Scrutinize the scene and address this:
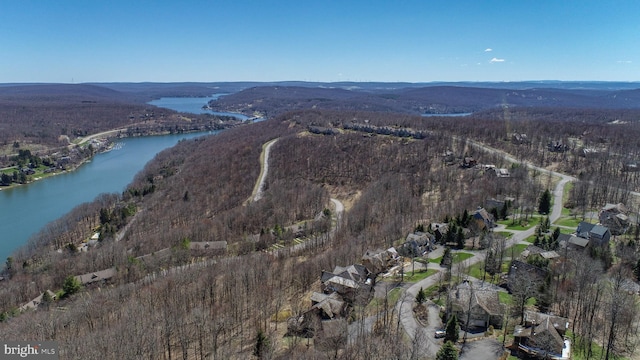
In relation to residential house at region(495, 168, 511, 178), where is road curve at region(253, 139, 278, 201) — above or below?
below

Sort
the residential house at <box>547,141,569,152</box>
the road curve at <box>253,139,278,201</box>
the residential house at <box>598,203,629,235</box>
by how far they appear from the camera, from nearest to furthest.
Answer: the residential house at <box>598,203,629,235</box>, the road curve at <box>253,139,278,201</box>, the residential house at <box>547,141,569,152</box>

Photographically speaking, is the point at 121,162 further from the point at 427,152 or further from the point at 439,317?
the point at 439,317

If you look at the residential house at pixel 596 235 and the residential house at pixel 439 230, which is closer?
the residential house at pixel 596 235

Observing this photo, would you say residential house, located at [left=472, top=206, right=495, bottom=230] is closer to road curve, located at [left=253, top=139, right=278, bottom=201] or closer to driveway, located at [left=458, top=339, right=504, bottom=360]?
driveway, located at [left=458, top=339, right=504, bottom=360]

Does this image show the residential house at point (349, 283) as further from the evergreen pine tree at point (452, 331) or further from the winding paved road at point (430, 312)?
the evergreen pine tree at point (452, 331)

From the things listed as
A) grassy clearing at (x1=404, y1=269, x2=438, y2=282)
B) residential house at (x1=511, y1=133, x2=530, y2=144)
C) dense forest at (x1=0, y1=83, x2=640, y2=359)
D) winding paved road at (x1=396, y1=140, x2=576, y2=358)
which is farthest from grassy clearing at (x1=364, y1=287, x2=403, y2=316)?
residential house at (x1=511, y1=133, x2=530, y2=144)

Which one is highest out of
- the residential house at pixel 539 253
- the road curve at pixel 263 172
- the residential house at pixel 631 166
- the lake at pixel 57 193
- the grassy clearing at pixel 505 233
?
the residential house at pixel 631 166

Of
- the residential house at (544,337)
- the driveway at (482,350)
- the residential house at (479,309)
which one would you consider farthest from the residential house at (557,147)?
the driveway at (482,350)
